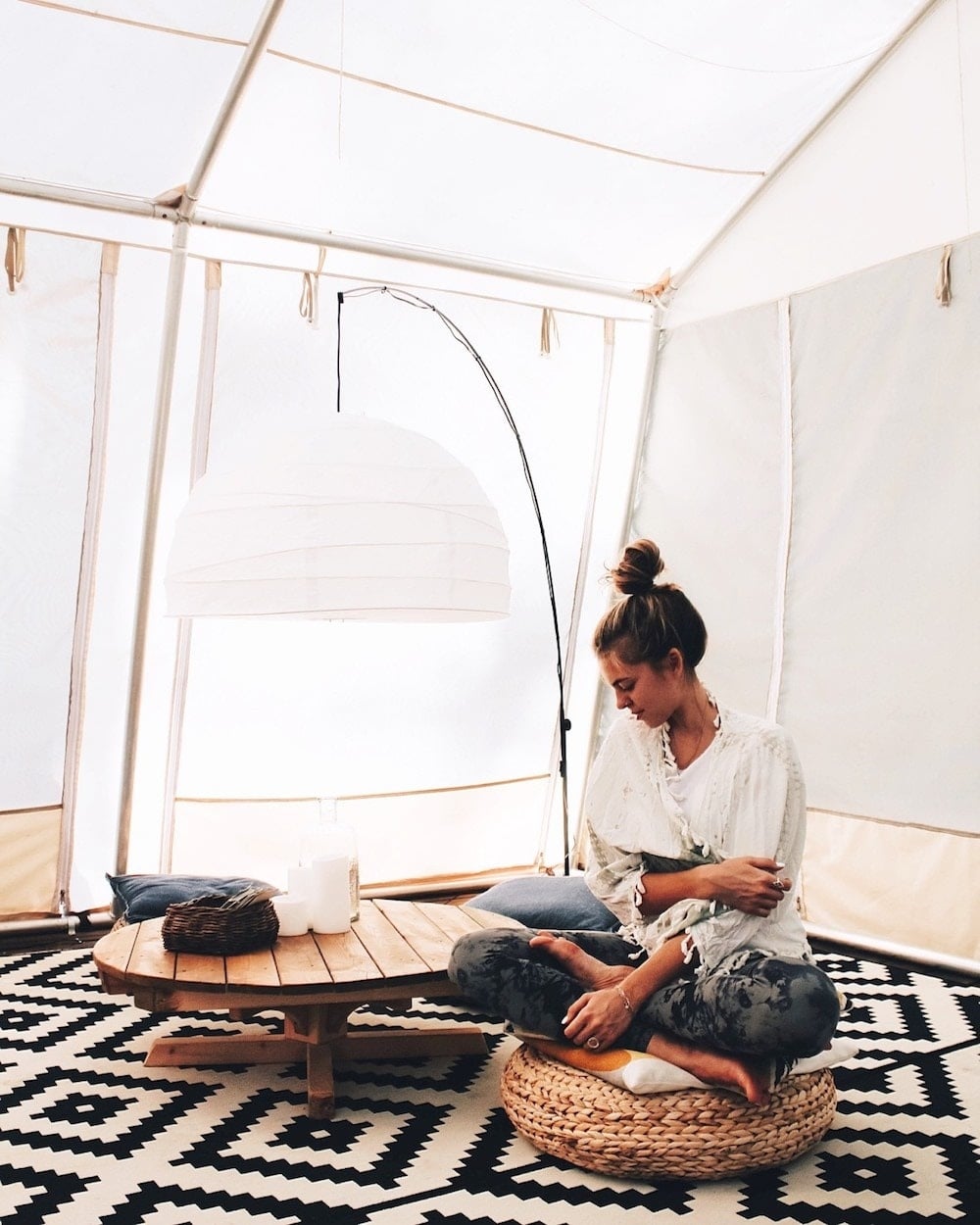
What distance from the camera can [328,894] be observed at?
9.02 feet

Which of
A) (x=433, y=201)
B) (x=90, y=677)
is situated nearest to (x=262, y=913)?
(x=90, y=677)

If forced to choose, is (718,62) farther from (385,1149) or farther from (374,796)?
(385,1149)

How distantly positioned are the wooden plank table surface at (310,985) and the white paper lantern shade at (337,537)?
0.70 metres

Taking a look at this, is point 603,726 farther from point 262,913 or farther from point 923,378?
point 262,913

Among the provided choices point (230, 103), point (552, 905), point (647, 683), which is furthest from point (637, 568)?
point (230, 103)

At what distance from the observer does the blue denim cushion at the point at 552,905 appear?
353 centimetres

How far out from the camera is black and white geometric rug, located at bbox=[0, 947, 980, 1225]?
203 cm

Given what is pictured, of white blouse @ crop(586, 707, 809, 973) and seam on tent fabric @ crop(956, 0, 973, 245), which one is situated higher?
seam on tent fabric @ crop(956, 0, 973, 245)

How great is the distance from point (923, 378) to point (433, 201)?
1.57 m

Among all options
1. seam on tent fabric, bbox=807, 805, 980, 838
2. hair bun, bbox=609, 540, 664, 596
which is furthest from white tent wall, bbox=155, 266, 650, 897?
hair bun, bbox=609, 540, 664, 596

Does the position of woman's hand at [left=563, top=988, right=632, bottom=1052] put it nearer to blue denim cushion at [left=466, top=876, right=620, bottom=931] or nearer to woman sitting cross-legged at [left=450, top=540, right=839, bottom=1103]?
woman sitting cross-legged at [left=450, top=540, right=839, bottom=1103]

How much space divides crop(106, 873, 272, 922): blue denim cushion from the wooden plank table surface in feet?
1.81

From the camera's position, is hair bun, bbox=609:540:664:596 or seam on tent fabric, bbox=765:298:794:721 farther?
seam on tent fabric, bbox=765:298:794:721

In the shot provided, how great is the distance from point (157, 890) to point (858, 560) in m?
2.28
